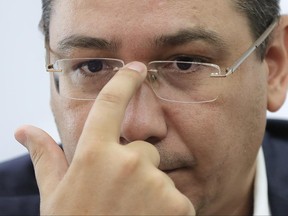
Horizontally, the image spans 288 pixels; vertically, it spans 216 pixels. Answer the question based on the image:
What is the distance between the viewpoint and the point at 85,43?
124 cm

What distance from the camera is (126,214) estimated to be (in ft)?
3.34

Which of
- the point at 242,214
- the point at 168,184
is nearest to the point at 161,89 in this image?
the point at 168,184

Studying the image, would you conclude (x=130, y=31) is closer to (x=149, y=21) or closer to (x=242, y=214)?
(x=149, y=21)

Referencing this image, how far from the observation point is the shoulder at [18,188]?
5.48 feet

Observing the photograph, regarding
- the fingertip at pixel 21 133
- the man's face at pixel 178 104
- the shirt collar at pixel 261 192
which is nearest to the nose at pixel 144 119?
the man's face at pixel 178 104

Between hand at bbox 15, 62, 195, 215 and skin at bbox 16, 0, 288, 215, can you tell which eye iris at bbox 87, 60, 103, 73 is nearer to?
skin at bbox 16, 0, 288, 215

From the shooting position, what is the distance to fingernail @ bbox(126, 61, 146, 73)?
1147mm

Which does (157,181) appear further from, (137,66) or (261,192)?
(261,192)

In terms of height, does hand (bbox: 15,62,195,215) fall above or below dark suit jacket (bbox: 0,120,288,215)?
above

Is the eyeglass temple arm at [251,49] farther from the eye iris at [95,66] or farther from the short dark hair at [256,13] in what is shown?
the eye iris at [95,66]

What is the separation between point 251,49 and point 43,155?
0.52m

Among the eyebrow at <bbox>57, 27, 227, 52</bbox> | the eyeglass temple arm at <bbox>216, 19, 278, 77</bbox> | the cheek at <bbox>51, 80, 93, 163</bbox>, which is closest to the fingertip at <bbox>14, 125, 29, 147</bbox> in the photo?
the cheek at <bbox>51, 80, 93, 163</bbox>

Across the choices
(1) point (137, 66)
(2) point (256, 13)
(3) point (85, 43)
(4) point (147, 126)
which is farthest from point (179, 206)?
(2) point (256, 13)

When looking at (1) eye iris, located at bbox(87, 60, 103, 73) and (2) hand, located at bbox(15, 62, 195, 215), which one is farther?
(1) eye iris, located at bbox(87, 60, 103, 73)
